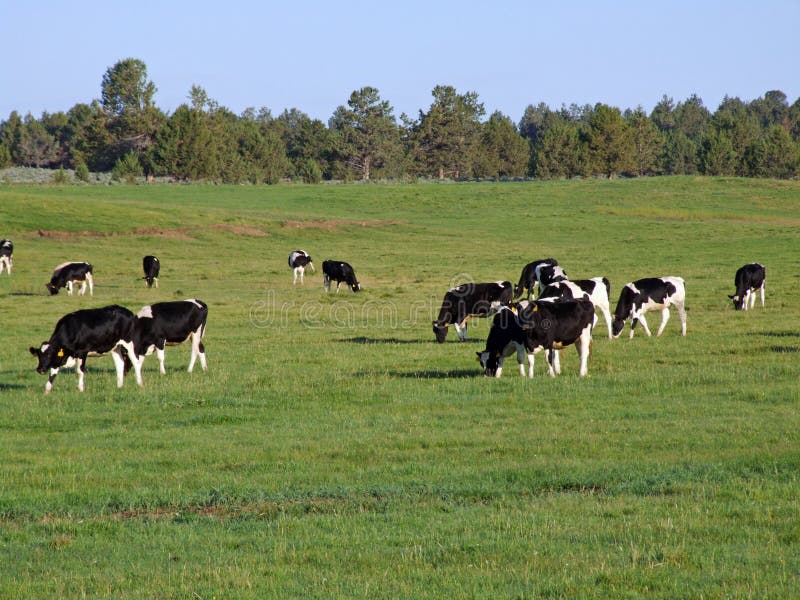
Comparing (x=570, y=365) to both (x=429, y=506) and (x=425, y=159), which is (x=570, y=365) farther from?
(x=425, y=159)

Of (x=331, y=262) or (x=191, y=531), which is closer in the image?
(x=191, y=531)

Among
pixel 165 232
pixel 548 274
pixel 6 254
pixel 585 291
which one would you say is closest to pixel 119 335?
pixel 585 291

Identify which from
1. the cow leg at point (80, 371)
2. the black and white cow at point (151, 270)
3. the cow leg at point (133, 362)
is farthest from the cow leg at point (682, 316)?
the black and white cow at point (151, 270)

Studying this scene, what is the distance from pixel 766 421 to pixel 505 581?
7.32 m

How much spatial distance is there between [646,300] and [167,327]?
11121 mm

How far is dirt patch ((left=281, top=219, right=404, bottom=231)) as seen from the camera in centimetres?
6347

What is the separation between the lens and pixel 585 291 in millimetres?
24906

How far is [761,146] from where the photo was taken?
127 meters

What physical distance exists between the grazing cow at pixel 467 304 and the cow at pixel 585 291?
106 centimetres

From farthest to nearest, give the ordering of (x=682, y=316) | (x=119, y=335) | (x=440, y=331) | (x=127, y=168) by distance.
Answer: (x=127, y=168) → (x=682, y=316) → (x=440, y=331) → (x=119, y=335)

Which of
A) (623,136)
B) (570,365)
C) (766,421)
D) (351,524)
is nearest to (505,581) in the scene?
(351,524)

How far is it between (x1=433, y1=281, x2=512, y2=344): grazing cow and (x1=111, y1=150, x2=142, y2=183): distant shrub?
9047cm

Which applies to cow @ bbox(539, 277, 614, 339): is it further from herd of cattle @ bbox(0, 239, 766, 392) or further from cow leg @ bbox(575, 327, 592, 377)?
cow leg @ bbox(575, 327, 592, 377)

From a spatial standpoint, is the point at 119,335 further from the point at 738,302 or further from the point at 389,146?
the point at 389,146
